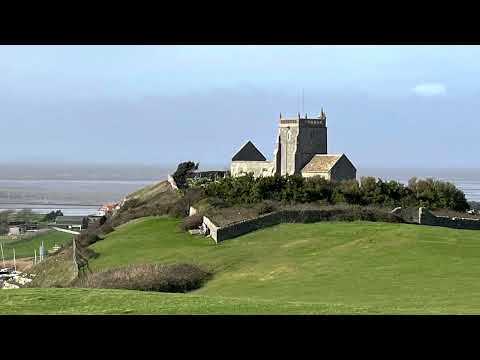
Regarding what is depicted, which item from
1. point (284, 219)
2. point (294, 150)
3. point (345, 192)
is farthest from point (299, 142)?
point (284, 219)

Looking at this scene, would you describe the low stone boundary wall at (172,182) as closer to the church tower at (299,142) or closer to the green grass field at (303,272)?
the church tower at (299,142)

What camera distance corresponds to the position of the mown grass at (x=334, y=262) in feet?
56.1

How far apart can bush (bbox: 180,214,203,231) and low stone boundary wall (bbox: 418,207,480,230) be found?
9.23 meters

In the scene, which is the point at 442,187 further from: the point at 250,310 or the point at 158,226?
the point at 250,310

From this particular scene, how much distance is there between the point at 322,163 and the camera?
63.5 metres

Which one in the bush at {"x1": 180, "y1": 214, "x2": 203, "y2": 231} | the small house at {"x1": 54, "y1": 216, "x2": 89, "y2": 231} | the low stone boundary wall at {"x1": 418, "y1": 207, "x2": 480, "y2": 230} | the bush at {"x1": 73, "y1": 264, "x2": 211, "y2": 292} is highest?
the low stone boundary wall at {"x1": 418, "y1": 207, "x2": 480, "y2": 230}

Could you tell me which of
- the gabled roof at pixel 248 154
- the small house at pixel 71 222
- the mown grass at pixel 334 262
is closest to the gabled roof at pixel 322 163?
the gabled roof at pixel 248 154

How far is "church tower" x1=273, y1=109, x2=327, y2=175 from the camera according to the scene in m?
67.8

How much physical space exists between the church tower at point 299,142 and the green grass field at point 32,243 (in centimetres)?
1781

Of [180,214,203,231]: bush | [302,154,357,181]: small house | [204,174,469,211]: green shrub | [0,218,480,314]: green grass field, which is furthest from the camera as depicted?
[302,154,357,181]: small house

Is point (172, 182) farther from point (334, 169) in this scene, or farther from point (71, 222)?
point (71, 222)

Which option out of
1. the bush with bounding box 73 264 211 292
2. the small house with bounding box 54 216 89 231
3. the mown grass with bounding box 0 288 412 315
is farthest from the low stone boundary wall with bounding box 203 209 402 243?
the small house with bounding box 54 216 89 231

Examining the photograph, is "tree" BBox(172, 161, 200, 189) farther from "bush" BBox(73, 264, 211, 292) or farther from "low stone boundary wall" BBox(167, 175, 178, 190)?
"bush" BBox(73, 264, 211, 292)
